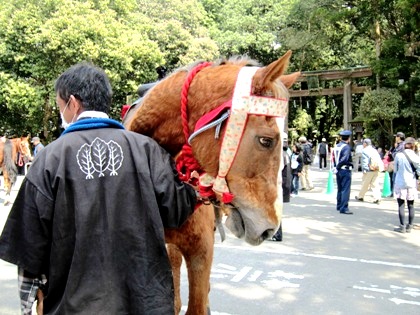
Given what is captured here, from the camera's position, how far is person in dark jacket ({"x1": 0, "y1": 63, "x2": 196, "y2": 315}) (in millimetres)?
1606

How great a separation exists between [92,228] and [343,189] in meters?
9.40

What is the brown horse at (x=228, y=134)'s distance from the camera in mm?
1751

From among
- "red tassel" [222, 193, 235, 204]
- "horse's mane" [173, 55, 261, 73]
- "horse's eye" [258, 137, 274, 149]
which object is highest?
"horse's mane" [173, 55, 261, 73]

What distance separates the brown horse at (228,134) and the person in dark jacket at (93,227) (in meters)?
0.23

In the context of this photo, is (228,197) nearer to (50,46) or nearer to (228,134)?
(228,134)

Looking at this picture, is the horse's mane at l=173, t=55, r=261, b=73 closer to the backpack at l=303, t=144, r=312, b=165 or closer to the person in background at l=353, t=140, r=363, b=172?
the backpack at l=303, t=144, r=312, b=165

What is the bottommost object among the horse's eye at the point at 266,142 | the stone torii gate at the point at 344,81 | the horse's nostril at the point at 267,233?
the horse's nostril at the point at 267,233

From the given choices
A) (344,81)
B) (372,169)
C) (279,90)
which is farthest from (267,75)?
(344,81)

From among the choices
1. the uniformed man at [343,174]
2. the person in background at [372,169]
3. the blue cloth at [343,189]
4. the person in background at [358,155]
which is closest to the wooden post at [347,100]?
the person in background at [358,155]

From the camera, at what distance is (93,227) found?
5.32 ft

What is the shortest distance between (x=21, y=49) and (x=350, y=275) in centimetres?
1897

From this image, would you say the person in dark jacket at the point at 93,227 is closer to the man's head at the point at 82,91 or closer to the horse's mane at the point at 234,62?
the man's head at the point at 82,91

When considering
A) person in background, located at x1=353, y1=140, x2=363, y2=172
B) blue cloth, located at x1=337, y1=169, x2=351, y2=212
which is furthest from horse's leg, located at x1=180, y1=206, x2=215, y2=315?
person in background, located at x1=353, y1=140, x2=363, y2=172

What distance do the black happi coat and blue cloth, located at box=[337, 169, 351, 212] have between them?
906cm
